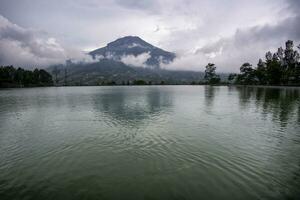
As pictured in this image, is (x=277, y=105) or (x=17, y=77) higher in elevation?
(x=17, y=77)

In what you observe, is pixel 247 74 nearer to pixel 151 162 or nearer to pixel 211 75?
pixel 211 75

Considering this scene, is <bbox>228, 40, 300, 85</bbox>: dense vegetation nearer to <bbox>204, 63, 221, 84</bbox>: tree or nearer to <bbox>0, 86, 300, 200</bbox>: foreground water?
<bbox>204, 63, 221, 84</bbox>: tree

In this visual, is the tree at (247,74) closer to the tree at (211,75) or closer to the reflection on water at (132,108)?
the tree at (211,75)

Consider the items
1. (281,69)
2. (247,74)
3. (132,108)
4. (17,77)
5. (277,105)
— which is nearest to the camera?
(132,108)

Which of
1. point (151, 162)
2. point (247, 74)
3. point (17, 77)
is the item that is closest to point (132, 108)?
point (151, 162)

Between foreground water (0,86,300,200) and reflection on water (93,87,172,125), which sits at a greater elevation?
reflection on water (93,87,172,125)

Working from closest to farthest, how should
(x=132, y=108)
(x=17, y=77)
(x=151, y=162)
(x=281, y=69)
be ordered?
(x=151, y=162), (x=132, y=108), (x=281, y=69), (x=17, y=77)

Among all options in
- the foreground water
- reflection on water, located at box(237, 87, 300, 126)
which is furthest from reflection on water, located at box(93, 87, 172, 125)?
reflection on water, located at box(237, 87, 300, 126)

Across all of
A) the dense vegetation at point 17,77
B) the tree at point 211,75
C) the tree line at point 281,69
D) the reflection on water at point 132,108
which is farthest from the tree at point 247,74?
the dense vegetation at point 17,77

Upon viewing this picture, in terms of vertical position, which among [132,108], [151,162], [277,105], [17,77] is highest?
[17,77]

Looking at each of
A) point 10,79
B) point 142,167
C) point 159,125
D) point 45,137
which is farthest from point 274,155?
point 10,79

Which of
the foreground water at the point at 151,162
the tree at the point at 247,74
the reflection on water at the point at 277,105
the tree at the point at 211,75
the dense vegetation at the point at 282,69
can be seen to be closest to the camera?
the foreground water at the point at 151,162

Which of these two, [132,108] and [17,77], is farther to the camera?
[17,77]

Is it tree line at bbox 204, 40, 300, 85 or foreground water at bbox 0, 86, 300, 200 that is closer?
foreground water at bbox 0, 86, 300, 200
